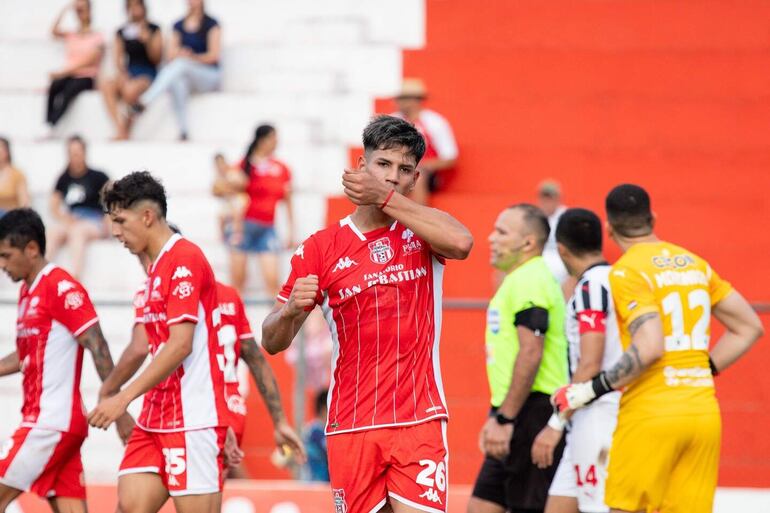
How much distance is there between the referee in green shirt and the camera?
7.41 m

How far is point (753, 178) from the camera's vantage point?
46.2 ft

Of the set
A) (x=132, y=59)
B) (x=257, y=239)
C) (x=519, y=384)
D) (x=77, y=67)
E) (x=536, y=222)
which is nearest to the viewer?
(x=519, y=384)

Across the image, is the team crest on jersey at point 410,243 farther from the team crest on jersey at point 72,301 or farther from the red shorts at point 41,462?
the red shorts at point 41,462

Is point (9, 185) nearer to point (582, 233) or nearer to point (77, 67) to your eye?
point (77, 67)

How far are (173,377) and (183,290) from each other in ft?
1.52

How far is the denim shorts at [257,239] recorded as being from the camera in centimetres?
1309

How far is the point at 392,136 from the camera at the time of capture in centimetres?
520

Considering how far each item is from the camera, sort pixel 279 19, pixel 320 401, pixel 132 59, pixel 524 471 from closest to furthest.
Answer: pixel 524 471 < pixel 320 401 < pixel 132 59 < pixel 279 19

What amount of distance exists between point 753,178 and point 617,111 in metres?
1.73

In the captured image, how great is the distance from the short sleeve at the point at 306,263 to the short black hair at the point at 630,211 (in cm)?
189

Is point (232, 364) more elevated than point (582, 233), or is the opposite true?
point (582, 233)

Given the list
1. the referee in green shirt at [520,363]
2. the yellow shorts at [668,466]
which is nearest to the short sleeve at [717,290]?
the yellow shorts at [668,466]

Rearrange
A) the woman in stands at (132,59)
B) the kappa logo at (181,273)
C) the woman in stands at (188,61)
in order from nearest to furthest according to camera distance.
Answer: the kappa logo at (181,273) → the woman in stands at (188,61) → the woman in stands at (132,59)

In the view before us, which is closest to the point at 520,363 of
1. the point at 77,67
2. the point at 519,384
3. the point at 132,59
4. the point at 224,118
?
the point at 519,384
